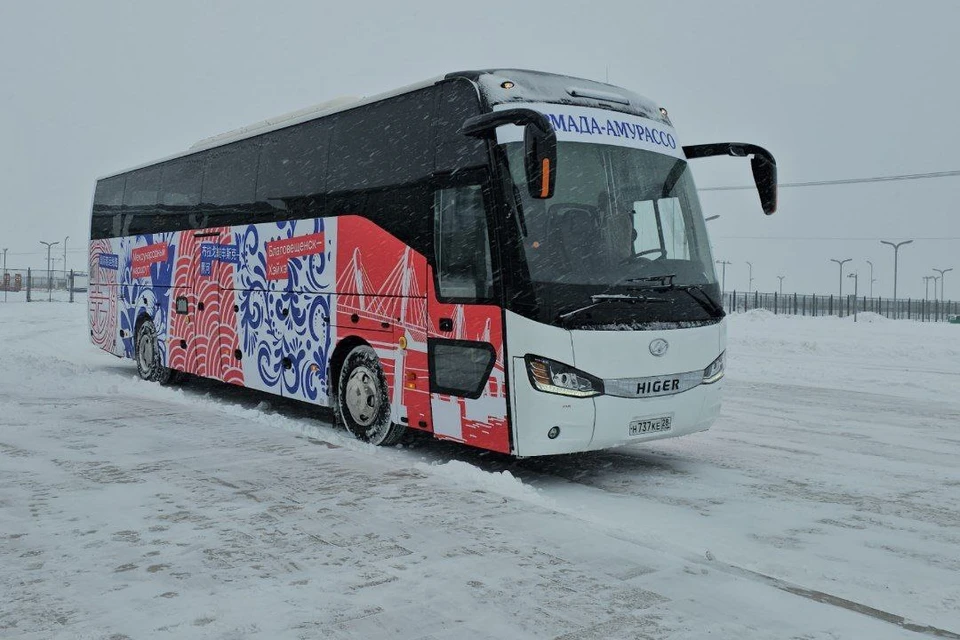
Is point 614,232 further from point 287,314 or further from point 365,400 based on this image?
point 287,314

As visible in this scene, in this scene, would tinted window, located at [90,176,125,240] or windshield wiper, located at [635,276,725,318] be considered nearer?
windshield wiper, located at [635,276,725,318]

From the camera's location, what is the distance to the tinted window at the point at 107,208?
15461 millimetres

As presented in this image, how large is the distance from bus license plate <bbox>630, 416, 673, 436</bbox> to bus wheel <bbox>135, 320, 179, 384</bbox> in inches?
353

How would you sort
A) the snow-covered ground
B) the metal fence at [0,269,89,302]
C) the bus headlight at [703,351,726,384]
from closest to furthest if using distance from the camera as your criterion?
the snow-covered ground < the bus headlight at [703,351,726,384] < the metal fence at [0,269,89,302]

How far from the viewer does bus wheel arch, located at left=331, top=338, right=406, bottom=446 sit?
28.8ft

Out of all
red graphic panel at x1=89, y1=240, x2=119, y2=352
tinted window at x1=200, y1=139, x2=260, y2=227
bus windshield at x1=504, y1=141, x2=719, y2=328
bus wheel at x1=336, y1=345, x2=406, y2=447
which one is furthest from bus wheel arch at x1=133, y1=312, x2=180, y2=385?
bus windshield at x1=504, y1=141, x2=719, y2=328

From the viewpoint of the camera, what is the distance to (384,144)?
8.85m

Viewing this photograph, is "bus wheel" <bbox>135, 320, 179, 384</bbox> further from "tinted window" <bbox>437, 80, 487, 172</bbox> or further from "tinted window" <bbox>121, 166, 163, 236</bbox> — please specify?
"tinted window" <bbox>437, 80, 487, 172</bbox>

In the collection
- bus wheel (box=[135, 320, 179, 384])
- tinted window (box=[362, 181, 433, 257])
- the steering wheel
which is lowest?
bus wheel (box=[135, 320, 179, 384])

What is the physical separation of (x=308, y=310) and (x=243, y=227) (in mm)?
2081

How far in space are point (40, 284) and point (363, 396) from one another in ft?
200

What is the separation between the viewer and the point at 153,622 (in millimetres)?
4109

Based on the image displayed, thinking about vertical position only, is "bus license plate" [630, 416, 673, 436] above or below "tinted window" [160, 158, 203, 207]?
below

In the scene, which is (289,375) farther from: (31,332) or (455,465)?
(31,332)
